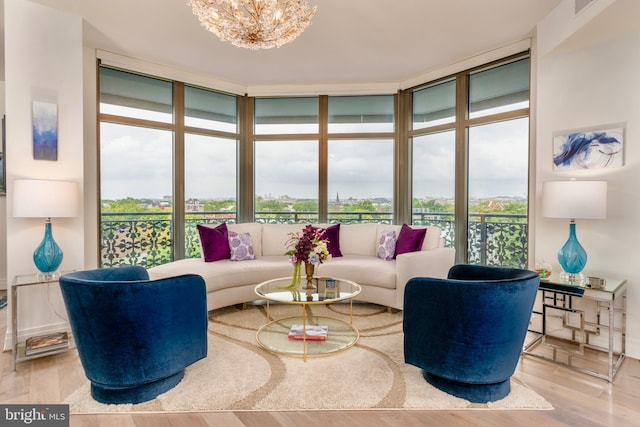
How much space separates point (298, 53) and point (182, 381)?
3382 millimetres

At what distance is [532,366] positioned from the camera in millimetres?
2574

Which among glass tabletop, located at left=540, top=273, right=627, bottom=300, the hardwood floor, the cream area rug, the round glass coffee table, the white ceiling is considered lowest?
the hardwood floor

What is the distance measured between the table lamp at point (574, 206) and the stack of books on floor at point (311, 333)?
6.27 ft

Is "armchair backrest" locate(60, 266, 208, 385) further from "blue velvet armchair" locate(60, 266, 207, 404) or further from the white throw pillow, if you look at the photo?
the white throw pillow

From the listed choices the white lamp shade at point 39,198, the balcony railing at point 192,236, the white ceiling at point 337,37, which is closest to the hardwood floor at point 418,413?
the white lamp shade at point 39,198

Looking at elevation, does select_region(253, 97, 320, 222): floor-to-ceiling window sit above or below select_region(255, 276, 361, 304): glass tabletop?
above

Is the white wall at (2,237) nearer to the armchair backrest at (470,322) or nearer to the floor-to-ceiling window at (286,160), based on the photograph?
the floor-to-ceiling window at (286,160)

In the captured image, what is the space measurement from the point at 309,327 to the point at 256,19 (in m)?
2.42

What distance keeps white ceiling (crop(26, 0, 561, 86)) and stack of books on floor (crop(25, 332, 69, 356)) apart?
2.75m

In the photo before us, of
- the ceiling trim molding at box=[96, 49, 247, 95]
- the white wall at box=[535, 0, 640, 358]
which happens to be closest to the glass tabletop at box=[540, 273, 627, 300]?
the white wall at box=[535, 0, 640, 358]

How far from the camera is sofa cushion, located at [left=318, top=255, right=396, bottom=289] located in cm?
366

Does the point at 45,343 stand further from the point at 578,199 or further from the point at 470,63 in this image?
the point at 470,63

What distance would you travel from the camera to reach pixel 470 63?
13.7 ft

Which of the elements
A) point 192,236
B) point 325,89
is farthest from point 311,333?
point 325,89
